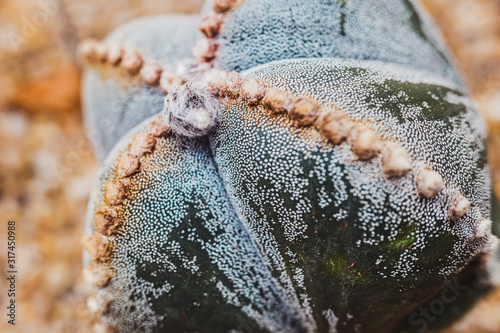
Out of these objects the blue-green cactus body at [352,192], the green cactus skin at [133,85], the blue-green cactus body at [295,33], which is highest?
the green cactus skin at [133,85]

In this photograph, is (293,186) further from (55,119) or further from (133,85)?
(55,119)

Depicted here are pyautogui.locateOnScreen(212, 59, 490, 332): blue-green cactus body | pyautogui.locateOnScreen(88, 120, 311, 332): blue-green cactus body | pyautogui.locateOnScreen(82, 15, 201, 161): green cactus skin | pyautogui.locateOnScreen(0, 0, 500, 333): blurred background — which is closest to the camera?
pyautogui.locateOnScreen(212, 59, 490, 332): blue-green cactus body

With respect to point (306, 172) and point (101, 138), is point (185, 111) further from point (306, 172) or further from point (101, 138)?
point (101, 138)

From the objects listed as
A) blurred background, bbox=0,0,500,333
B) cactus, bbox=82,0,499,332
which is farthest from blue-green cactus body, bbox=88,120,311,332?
blurred background, bbox=0,0,500,333

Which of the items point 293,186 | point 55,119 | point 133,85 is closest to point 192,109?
point 293,186

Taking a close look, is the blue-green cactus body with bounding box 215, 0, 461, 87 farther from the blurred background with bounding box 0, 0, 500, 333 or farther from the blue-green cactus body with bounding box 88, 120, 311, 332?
the blurred background with bounding box 0, 0, 500, 333

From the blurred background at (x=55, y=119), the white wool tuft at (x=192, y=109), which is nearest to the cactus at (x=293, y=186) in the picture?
the white wool tuft at (x=192, y=109)

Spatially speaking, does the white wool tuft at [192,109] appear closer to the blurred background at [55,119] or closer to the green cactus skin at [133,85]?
the green cactus skin at [133,85]
